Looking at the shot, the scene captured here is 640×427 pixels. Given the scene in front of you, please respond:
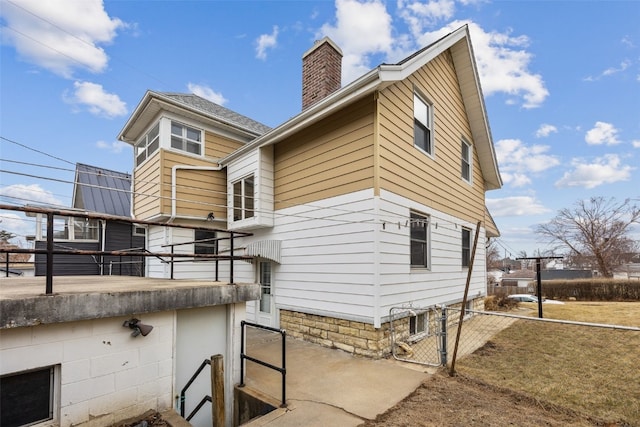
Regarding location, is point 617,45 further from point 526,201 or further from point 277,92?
point 526,201

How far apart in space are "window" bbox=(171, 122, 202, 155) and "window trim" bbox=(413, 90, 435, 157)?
21.1 ft

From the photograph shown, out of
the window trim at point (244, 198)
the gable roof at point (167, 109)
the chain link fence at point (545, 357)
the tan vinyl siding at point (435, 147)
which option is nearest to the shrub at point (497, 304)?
the chain link fence at point (545, 357)

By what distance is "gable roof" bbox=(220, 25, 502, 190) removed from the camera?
5.64m

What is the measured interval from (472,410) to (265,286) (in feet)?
18.7

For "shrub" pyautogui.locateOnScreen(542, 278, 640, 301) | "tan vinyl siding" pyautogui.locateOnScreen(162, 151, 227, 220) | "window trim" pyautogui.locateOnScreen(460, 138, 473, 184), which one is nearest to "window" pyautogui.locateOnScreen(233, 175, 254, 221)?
"tan vinyl siding" pyautogui.locateOnScreen(162, 151, 227, 220)

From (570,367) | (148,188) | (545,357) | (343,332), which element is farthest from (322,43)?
(570,367)

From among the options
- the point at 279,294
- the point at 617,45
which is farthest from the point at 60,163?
the point at 617,45

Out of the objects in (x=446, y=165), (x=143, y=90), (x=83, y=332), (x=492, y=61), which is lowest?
(x=83, y=332)

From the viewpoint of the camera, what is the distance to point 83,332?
9.96 ft

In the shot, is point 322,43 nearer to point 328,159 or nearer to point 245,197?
point 328,159

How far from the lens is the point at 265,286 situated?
8.36 meters

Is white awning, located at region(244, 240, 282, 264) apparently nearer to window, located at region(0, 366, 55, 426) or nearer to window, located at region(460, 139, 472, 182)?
window, located at region(0, 366, 55, 426)

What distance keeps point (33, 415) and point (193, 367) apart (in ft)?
5.26

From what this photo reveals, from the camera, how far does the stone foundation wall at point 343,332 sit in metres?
5.67
